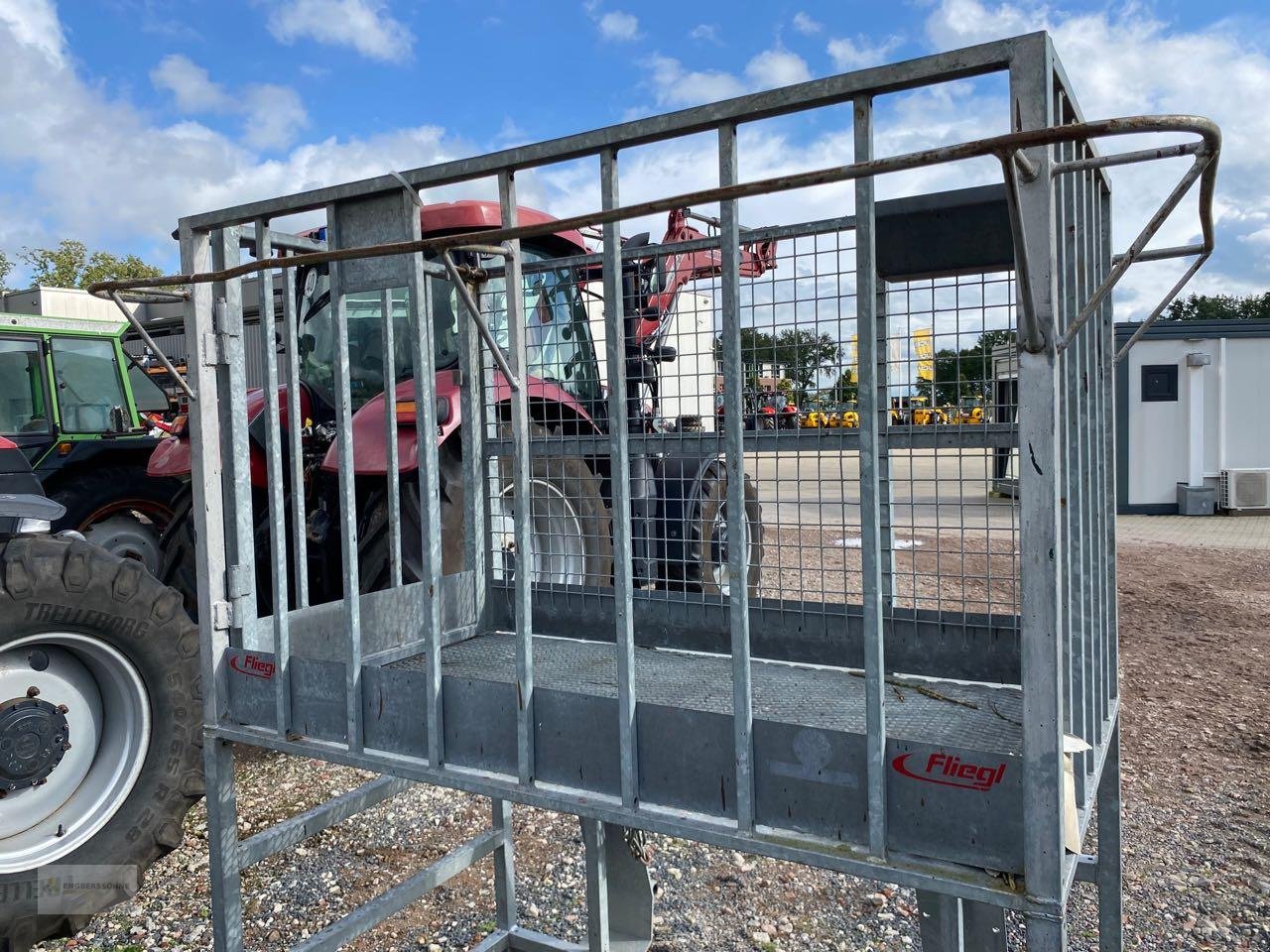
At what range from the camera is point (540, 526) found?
343cm

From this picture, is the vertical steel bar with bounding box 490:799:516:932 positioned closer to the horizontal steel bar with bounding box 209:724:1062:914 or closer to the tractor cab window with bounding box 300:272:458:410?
the horizontal steel bar with bounding box 209:724:1062:914

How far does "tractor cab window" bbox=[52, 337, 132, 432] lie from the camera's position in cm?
677

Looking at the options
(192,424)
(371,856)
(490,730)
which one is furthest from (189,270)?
(371,856)

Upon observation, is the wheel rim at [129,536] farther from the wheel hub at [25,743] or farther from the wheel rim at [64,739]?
the wheel hub at [25,743]

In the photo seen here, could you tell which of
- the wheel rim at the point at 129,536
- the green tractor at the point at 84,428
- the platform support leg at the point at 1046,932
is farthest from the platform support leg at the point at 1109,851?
the green tractor at the point at 84,428

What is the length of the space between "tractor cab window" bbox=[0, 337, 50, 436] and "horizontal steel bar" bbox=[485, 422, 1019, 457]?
528 centimetres

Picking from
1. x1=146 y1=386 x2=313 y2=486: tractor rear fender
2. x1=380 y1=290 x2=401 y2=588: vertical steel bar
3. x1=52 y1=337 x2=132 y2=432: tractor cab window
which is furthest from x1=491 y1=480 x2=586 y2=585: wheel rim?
x1=52 y1=337 x2=132 y2=432: tractor cab window

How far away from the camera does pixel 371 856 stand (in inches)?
135

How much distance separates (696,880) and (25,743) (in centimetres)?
214

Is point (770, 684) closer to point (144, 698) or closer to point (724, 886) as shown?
point (724, 886)

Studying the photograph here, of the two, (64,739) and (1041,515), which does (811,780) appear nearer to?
(1041,515)

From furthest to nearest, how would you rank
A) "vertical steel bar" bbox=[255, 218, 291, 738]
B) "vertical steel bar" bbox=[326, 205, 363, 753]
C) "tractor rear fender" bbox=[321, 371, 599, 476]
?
"tractor rear fender" bbox=[321, 371, 599, 476] < "vertical steel bar" bbox=[255, 218, 291, 738] < "vertical steel bar" bbox=[326, 205, 363, 753]

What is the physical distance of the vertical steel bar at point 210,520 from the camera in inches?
77.5

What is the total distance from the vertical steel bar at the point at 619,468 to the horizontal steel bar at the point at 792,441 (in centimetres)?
97
